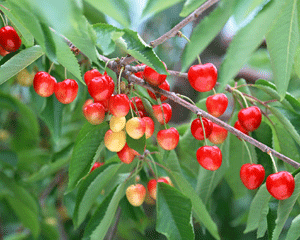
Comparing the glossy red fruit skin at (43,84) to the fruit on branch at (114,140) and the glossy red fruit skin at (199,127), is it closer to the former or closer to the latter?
the fruit on branch at (114,140)

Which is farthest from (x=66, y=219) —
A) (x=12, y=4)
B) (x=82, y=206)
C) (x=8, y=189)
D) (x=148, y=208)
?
(x=12, y=4)

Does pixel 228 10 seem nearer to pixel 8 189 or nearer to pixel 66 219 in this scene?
pixel 8 189

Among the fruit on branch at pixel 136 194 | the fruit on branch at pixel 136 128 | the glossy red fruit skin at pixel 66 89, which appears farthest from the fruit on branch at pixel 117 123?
the fruit on branch at pixel 136 194

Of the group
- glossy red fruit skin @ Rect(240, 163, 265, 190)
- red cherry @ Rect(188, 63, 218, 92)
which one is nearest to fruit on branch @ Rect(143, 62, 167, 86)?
red cherry @ Rect(188, 63, 218, 92)

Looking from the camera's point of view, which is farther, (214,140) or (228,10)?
(214,140)

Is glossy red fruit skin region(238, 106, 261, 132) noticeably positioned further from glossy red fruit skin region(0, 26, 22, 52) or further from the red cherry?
glossy red fruit skin region(0, 26, 22, 52)
